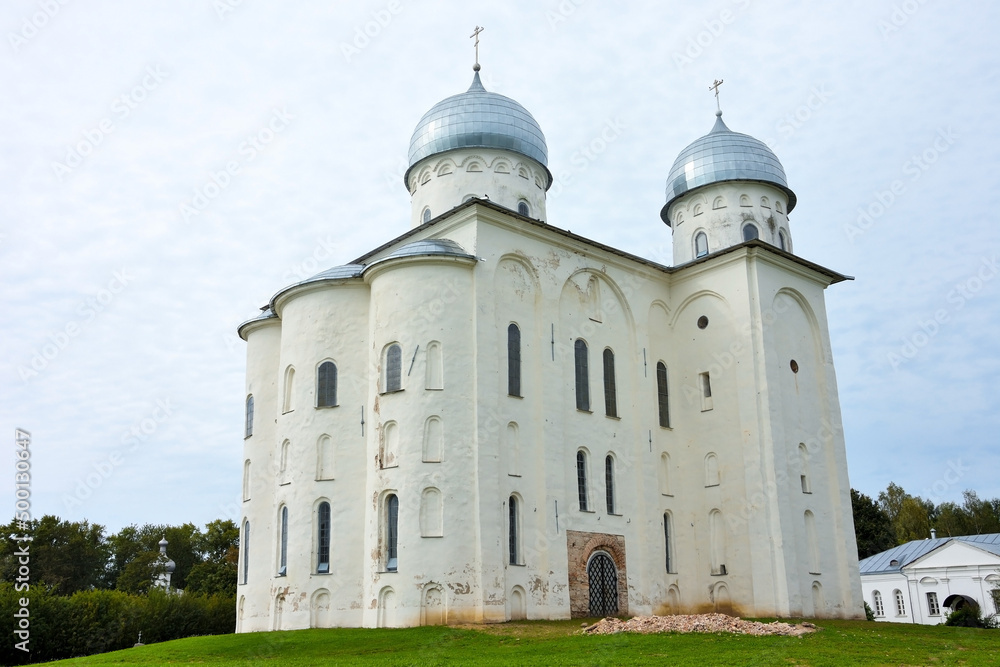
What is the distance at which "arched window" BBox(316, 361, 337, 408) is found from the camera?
78.8 ft

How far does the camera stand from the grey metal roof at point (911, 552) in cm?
4356

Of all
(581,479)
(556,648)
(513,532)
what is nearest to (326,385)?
(513,532)

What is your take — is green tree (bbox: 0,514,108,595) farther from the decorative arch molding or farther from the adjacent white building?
the adjacent white building

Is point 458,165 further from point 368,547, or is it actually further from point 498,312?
point 368,547

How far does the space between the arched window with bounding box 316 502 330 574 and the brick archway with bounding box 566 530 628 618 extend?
6.23 meters

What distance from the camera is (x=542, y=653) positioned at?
15.6 m

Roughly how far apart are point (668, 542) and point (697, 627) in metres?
7.75

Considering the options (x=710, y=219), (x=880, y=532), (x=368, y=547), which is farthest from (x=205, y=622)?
(x=880, y=532)

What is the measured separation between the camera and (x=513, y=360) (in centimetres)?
2359

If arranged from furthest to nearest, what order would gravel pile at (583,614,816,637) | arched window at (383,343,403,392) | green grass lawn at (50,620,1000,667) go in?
arched window at (383,343,403,392)
gravel pile at (583,614,816,637)
green grass lawn at (50,620,1000,667)

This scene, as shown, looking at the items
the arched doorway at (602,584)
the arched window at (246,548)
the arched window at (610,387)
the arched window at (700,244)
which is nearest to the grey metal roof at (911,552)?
the arched window at (700,244)

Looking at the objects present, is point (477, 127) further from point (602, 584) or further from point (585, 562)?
point (602, 584)

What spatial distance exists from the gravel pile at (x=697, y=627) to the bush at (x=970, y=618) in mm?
23760

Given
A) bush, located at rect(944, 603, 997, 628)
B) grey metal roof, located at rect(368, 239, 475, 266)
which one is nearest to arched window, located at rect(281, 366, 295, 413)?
grey metal roof, located at rect(368, 239, 475, 266)
